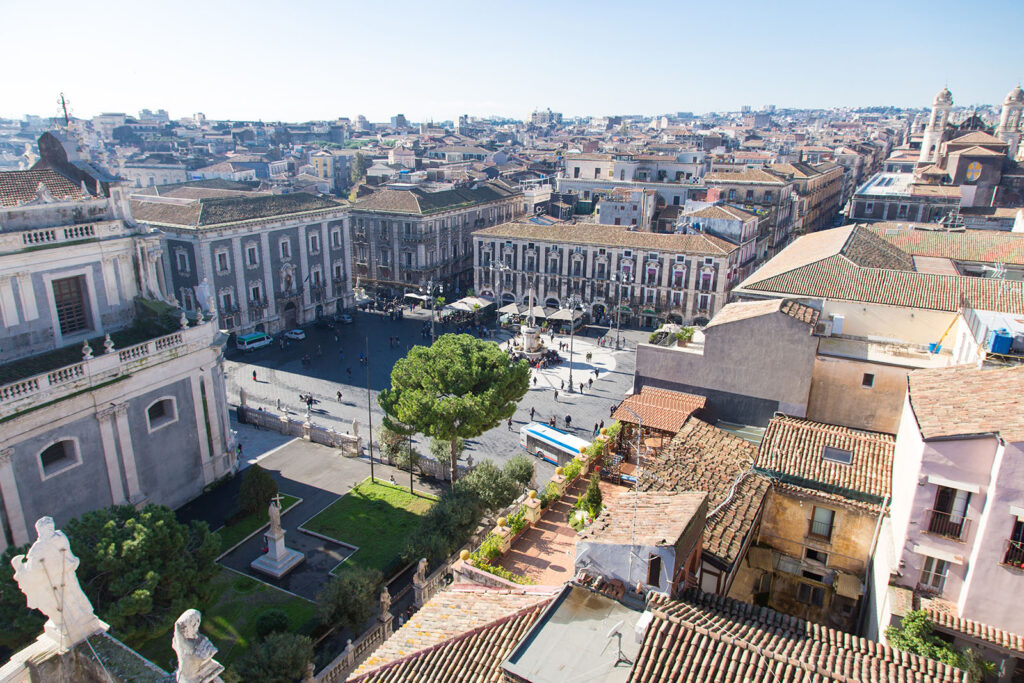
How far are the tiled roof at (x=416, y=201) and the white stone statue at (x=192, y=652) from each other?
6322 cm

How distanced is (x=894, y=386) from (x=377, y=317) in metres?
49.3

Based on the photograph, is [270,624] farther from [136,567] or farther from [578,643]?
[578,643]

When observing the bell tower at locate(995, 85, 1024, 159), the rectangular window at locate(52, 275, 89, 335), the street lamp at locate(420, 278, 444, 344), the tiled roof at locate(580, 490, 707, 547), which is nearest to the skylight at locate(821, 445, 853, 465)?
the tiled roof at locate(580, 490, 707, 547)

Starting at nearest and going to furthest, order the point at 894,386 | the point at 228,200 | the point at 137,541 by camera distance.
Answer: the point at 137,541
the point at 894,386
the point at 228,200

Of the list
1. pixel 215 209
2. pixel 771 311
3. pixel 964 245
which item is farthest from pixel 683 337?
pixel 215 209

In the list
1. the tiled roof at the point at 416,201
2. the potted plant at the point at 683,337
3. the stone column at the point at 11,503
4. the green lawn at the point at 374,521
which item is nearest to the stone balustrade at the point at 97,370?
the stone column at the point at 11,503

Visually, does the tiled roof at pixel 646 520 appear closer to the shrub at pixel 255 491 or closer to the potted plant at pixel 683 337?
the potted plant at pixel 683 337

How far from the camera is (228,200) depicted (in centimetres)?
5506

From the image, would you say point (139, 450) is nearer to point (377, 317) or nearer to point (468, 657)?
point (468, 657)

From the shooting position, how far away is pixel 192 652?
809 cm

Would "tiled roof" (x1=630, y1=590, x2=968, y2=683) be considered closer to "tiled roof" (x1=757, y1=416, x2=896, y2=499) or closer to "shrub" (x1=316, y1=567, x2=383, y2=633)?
"tiled roof" (x1=757, y1=416, x2=896, y2=499)

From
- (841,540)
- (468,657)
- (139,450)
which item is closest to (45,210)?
(139,450)

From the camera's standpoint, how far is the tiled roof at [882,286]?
28.7 meters

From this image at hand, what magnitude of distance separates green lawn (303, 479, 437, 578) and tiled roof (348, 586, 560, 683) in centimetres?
1206
